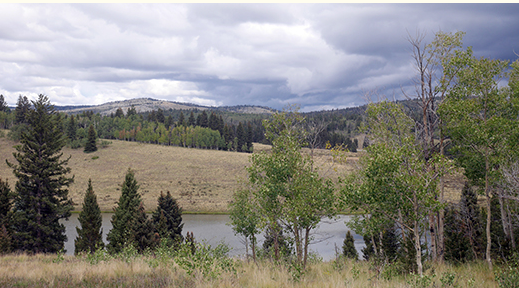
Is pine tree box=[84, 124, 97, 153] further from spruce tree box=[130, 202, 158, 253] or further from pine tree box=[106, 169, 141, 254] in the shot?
spruce tree box=[130, 202, 158, 253]

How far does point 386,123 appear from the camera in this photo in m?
19.7

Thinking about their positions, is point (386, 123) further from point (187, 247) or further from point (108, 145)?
point (108, 145)

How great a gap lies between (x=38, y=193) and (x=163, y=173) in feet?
180

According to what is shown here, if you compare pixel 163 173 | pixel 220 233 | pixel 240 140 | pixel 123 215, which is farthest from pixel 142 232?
pixel 240 140

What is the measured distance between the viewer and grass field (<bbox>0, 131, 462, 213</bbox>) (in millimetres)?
73688

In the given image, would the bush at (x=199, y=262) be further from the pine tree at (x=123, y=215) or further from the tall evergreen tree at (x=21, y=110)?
the tall evergreen tree at (x=21, y=110)

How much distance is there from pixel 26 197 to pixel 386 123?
3614cm

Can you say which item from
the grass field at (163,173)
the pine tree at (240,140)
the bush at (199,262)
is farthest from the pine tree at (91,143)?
the bush at (199,262)

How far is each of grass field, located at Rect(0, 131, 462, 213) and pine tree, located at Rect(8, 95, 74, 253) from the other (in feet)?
105

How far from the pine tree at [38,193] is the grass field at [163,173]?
32.1 meters

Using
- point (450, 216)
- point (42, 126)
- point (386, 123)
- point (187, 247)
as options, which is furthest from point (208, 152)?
point (187, 247)

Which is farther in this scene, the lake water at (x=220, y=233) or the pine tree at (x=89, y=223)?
the lake water at (x=220, y=233)

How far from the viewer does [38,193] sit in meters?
34.2

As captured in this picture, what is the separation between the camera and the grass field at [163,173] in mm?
73688
